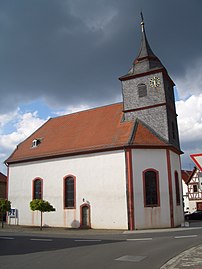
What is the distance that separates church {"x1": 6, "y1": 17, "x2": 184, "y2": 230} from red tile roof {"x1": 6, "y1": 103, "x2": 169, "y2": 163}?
97 mm

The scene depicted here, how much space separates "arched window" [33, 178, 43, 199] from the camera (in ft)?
94.4

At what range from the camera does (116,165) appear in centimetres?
2458

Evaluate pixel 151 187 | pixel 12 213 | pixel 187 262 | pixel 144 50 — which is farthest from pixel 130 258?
pixel 144 50

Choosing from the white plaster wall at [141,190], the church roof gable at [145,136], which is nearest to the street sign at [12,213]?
the white plaster wall at [141,190]

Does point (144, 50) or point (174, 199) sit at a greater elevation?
point (144, 50)

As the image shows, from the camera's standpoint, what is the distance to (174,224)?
79.2ft

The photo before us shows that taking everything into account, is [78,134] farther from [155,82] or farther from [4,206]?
[4,206]

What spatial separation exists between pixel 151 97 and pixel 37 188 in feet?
45.2

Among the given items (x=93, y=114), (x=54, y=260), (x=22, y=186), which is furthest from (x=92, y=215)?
(x=54, y=260)

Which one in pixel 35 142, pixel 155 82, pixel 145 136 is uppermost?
pixel 155 82

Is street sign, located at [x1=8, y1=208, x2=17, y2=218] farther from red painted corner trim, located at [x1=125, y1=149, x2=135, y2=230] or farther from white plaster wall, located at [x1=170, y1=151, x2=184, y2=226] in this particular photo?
white plaster wall, located at [x1=170, y1=151, x2=184, y2=226]

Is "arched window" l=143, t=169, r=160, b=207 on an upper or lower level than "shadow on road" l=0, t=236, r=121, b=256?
upper

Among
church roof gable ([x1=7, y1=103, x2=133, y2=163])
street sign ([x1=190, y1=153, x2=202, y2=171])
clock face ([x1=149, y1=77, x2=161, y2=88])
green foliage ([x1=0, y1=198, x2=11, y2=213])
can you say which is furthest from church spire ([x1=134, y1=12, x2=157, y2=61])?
street sign ([x1=190, y1=153, x2=202, y2=171])

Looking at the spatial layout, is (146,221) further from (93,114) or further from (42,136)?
(42,136)
